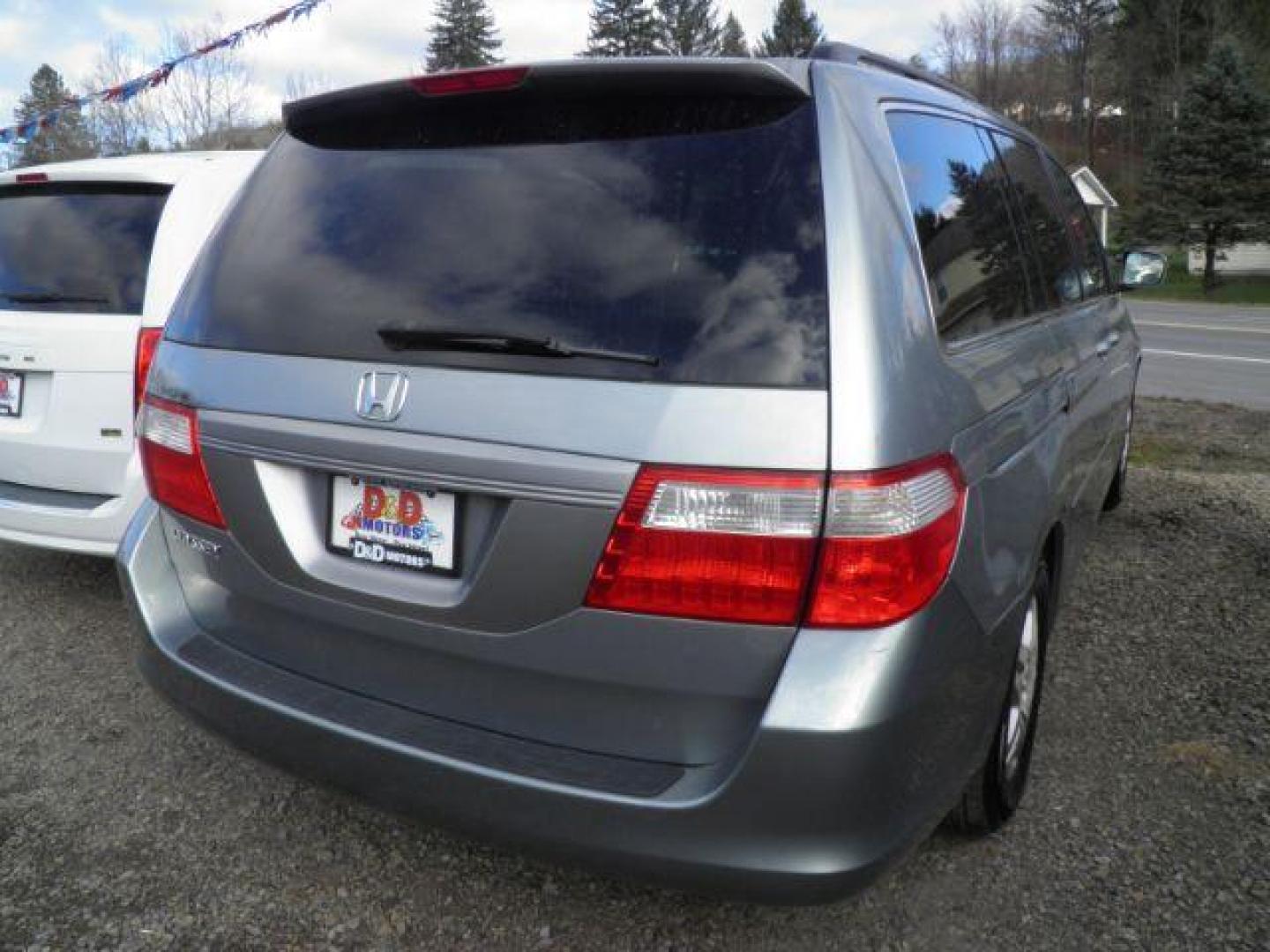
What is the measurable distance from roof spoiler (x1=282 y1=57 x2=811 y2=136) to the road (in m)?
10.9

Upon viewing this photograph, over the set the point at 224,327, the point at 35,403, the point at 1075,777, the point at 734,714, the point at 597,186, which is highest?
the point at 597,186

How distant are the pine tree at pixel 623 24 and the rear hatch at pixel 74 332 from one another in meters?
40.9

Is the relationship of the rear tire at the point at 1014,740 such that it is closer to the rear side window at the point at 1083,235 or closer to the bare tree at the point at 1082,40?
the rear side window at the point at 1083,235

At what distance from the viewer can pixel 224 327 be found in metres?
2.26

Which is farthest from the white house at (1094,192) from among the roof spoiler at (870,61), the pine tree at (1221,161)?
the roof spoiler at (870,61)

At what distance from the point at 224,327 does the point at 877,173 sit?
54.9 inches

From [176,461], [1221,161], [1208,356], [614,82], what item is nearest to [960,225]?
[614,82]

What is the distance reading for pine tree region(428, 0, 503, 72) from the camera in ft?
162

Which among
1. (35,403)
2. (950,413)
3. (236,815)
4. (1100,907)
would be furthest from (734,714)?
(35,403)

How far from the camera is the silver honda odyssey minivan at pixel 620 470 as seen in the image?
5.59ft

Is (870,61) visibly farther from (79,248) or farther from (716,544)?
(79,248)

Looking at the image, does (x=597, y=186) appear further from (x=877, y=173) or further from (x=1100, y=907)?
(x=1100, y=907)

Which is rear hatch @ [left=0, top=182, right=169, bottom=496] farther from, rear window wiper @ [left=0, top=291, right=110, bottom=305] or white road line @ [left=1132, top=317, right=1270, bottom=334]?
white road line @ [left=1132, top=317, right=1270, bottom=334]

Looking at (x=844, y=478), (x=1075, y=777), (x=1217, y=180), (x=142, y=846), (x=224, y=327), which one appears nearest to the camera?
(x=844, y=478)
